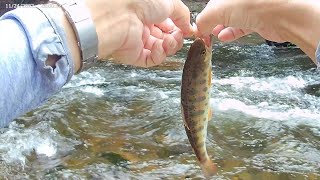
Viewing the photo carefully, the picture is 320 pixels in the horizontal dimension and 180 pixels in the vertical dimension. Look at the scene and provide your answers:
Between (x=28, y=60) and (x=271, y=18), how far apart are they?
1031 mm

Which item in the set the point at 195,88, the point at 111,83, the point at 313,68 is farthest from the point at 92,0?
the point at 313,68

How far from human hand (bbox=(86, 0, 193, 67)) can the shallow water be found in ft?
6.89

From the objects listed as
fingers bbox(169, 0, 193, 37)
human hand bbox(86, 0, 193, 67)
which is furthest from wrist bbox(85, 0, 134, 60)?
fingers bbox(169, 0, 193, 37)

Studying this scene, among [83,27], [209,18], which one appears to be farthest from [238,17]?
[83,27]

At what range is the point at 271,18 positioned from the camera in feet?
6.81

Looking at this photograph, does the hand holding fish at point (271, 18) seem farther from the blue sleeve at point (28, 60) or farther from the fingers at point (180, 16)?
the blue sleeve at point (28, 60)

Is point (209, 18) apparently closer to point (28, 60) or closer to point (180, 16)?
point (180, 16)

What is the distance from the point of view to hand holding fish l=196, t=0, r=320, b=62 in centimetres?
201

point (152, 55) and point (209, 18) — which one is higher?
point (209, 18)

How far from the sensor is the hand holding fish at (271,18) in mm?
2012

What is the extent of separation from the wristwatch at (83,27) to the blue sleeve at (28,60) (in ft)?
0.24

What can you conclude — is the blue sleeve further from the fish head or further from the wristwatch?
the fish head

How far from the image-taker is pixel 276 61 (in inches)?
344

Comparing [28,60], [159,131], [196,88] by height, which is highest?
[28,60]
